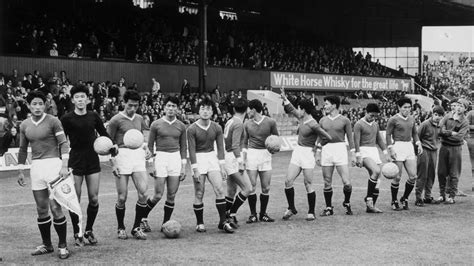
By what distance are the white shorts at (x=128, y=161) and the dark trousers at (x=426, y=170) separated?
6.68m

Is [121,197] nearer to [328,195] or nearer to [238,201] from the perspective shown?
[238,201]

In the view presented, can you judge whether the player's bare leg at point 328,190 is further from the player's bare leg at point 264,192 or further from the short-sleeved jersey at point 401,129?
the short-sleeved jersey at point 401,129

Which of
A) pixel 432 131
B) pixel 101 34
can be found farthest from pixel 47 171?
pixel 101 34

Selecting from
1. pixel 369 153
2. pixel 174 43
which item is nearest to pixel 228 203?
pixel 369 153

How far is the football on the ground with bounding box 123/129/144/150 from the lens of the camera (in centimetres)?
1023

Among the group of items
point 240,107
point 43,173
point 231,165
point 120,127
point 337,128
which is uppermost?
point 240,107

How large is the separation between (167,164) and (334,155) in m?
3.59

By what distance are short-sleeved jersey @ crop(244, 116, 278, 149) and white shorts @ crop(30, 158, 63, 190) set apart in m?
3.90

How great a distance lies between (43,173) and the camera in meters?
9.30

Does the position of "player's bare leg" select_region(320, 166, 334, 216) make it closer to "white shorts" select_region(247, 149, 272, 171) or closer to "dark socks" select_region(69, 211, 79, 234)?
"white shorts" select_region(247, 149, 272, 171)

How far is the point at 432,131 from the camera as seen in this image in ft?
48.5

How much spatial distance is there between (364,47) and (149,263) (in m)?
52.2

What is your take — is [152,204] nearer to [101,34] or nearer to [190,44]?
[101,34]

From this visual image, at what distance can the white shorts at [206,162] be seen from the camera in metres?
11.1
